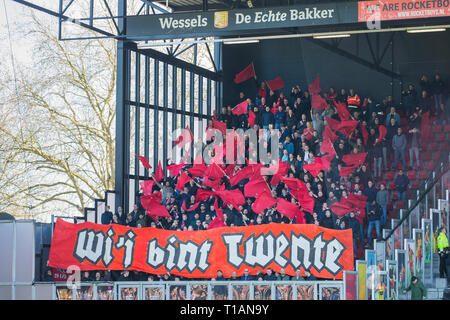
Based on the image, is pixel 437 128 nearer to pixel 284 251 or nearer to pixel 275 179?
pixel 275 179

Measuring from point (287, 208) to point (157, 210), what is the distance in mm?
4180

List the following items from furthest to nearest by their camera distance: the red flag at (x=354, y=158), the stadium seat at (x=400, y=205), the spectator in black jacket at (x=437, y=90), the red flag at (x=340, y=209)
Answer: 1. the spectator in black jacket at (x=437, y=90)
2. the red flag at (x=354, y=158)
3. the stadium seat at (x=400, y=205)
4. the red flag at (x=340, y=209)

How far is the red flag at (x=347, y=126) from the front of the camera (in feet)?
82.2

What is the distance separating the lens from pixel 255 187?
23.1 m

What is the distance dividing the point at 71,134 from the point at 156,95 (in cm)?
946

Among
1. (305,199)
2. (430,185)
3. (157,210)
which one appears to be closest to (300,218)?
(305,199)

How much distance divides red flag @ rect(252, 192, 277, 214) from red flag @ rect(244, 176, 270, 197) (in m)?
0.79

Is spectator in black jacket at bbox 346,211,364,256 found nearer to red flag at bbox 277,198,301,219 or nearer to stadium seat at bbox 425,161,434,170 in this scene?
red flag at bbox 277,198,301,219

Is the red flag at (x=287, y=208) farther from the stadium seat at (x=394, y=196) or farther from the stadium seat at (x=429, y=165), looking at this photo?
the stadium seat at (x=429, y=165)

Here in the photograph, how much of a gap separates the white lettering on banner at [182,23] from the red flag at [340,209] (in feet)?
19.8

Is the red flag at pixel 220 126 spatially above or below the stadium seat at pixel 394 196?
above

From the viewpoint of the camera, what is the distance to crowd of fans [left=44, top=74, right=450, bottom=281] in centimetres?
2159

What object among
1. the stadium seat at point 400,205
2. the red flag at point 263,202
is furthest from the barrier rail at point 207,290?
the stadium seat at point 400,205
